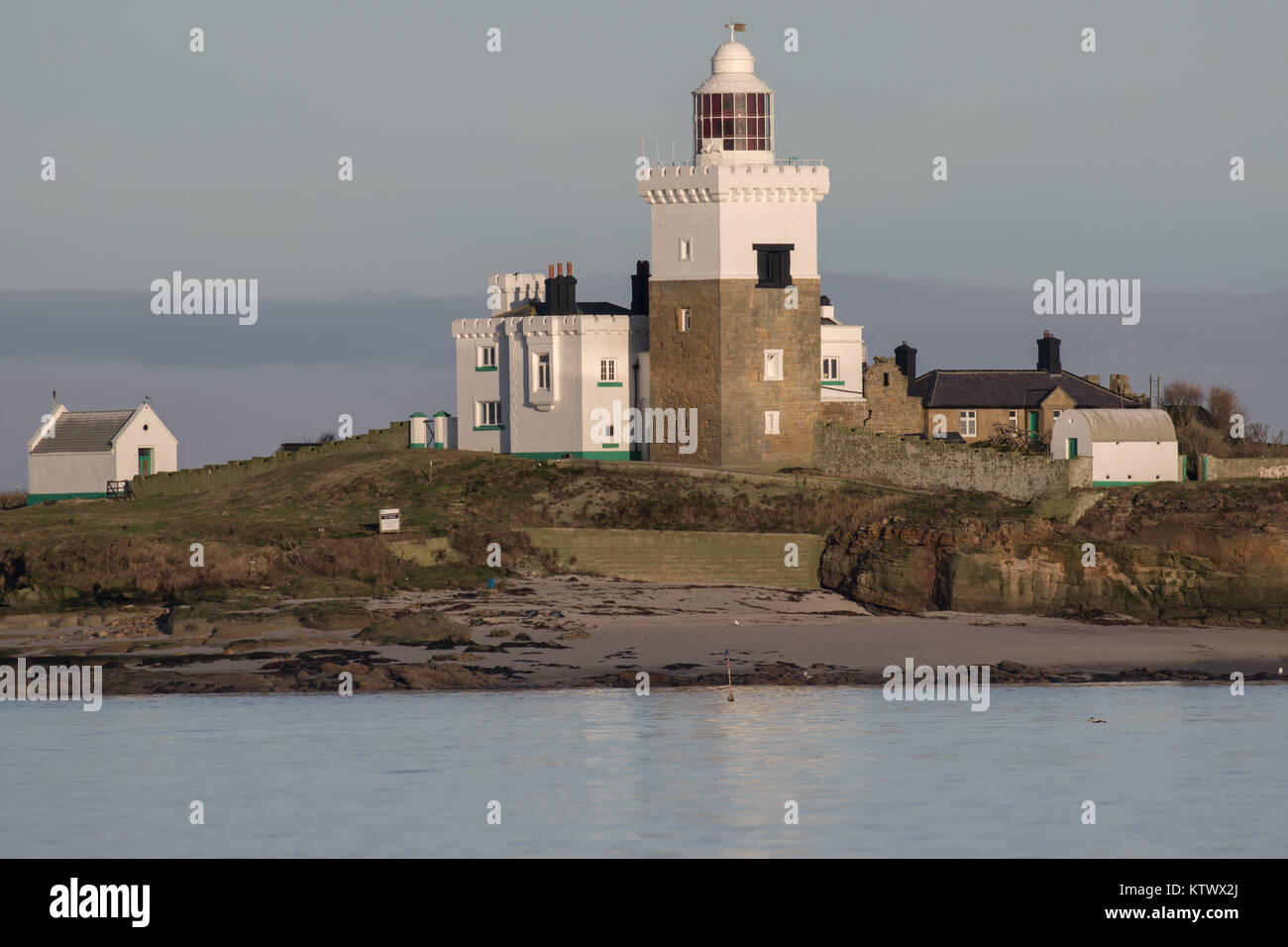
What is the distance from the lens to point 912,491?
164 feet

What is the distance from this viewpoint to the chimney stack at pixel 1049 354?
7094cm

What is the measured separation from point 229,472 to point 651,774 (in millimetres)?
30397

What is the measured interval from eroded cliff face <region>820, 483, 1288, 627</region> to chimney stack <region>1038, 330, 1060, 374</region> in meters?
26.5

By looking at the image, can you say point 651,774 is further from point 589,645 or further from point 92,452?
point 92,452

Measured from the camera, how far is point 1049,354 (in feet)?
233

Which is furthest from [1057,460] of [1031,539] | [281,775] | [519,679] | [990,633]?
[281,775]

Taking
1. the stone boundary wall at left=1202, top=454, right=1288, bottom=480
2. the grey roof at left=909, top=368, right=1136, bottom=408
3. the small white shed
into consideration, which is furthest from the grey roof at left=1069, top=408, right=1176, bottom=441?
the grey roof at left=909, top=368, right=1136, bottom=408

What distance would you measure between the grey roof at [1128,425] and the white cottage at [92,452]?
27276 millimetres

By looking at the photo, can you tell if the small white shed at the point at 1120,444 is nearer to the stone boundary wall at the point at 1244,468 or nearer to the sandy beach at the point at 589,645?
the stone boundary wall at the point at 1244,468

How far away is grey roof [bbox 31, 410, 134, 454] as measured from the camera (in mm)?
55844

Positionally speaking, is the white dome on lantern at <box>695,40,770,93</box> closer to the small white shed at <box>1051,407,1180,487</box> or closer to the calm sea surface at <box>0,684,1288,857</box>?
the small white shed at <box>1051,407,1180,487</box>

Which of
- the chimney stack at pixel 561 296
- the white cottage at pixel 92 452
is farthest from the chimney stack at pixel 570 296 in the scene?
the white cottage at pixel 92 452
